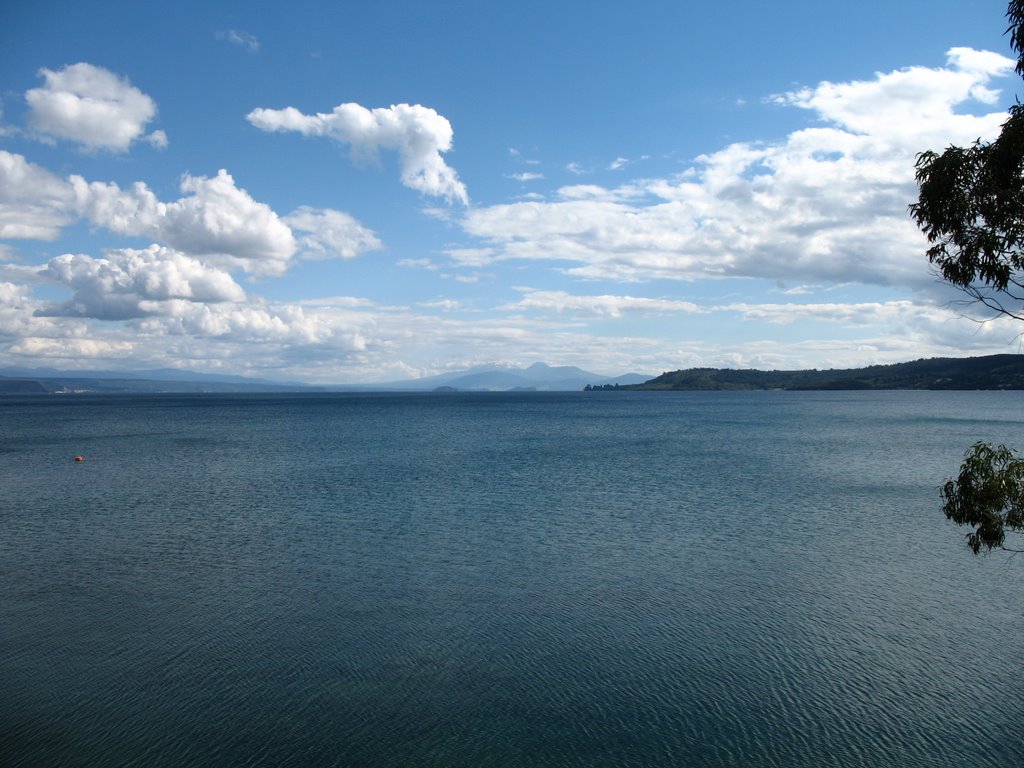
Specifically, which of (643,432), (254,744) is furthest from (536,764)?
(643,432)

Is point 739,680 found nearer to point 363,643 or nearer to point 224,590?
point 363,643

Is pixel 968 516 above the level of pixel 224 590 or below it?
above

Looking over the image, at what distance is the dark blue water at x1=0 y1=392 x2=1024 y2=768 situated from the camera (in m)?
20.4

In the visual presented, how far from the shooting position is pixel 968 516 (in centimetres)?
2092

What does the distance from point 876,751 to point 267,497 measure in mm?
54102

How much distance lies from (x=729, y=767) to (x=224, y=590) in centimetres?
2637

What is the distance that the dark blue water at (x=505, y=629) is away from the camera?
20.4 m

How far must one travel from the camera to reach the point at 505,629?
28844 millimetres

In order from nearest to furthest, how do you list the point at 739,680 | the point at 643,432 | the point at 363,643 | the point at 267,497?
the point at 739,680
the point at 363,643
the point at 267,497
the point at 643,432

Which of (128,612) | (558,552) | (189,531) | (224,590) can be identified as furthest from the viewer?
(189,531)

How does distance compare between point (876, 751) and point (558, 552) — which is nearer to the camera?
point (876, 751)

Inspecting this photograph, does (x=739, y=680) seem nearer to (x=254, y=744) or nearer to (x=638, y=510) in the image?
(x=254, y=744)

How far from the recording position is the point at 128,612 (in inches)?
1225

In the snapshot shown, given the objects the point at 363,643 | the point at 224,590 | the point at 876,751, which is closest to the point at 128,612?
the point at 224,590
